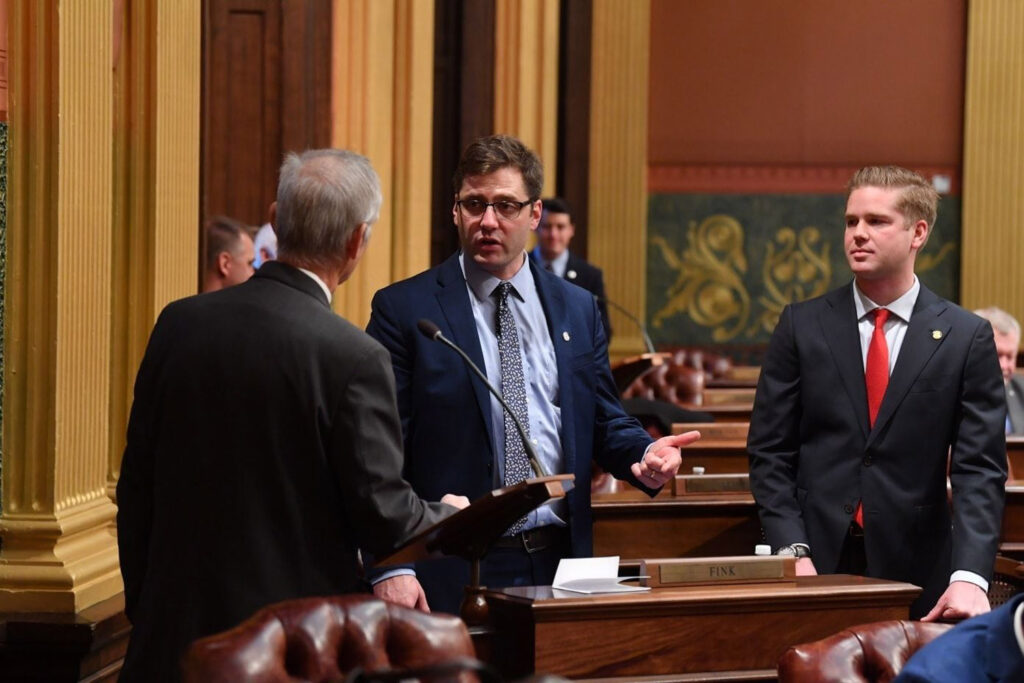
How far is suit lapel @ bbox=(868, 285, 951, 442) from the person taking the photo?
9.86 feet

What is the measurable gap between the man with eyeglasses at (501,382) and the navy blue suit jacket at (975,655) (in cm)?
100

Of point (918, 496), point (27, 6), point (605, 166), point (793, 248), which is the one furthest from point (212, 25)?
point (793, 248)

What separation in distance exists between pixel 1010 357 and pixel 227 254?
2918 millimetres

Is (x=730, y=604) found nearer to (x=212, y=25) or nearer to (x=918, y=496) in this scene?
(x=918, y=496)

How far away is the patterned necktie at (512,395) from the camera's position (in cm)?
284

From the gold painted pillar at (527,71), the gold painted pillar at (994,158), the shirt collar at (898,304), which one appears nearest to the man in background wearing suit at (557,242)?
the gold painted pillar at (527,71)

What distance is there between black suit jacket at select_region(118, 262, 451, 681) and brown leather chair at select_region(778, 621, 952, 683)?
594mm

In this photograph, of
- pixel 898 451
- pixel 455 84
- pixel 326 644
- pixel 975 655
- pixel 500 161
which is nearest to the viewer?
pixel 975 655

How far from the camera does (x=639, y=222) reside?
1055 cm

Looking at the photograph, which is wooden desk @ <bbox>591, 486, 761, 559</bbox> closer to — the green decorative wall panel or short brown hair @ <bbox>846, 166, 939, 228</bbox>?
short brown hair @ <bbox>846, 166, 939, 228</bbox>

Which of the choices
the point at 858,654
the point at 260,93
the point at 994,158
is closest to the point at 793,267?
the point at 994,158

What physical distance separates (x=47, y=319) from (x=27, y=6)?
2.06ft

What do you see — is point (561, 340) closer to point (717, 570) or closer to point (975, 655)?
point (717, 570)

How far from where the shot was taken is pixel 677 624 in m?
2.51
